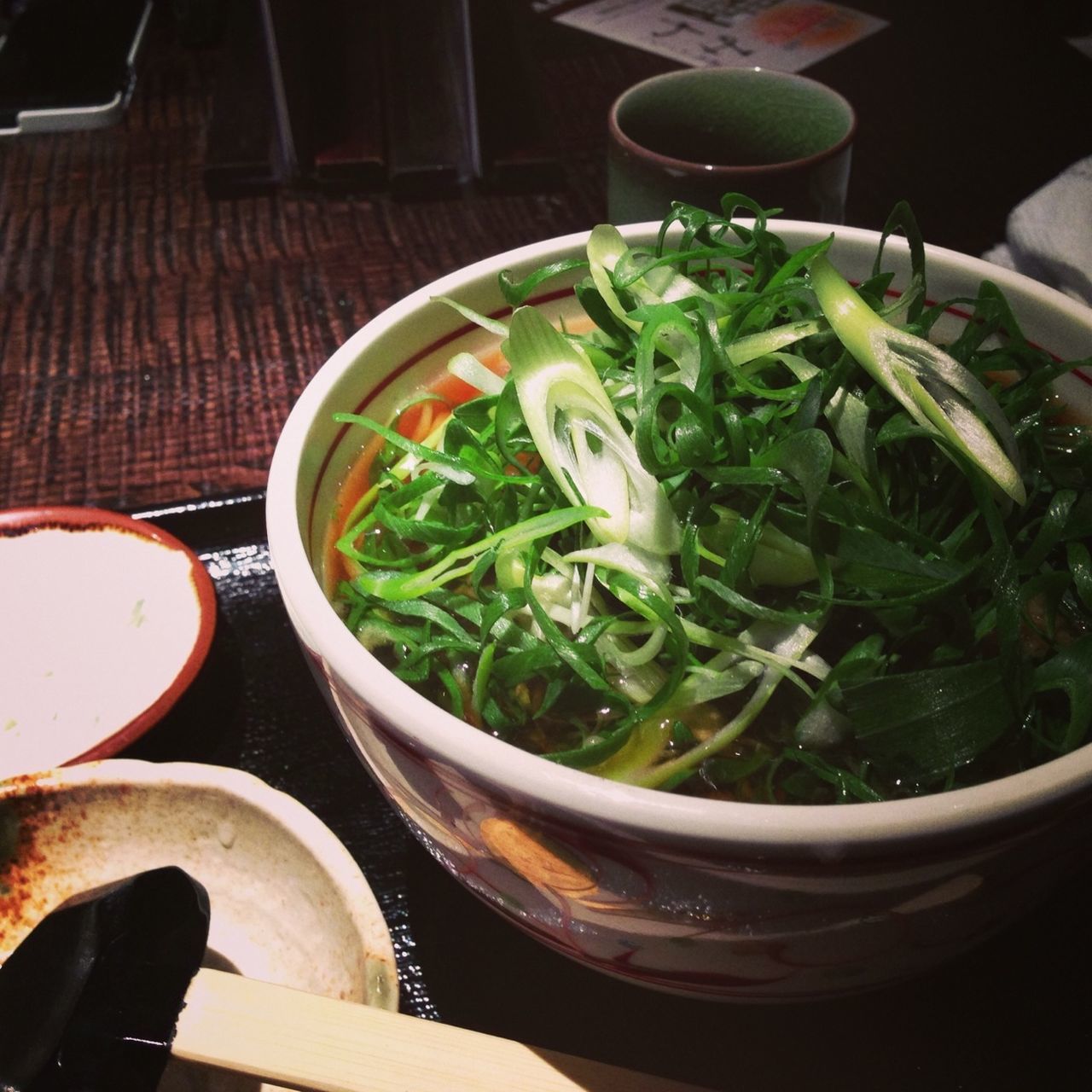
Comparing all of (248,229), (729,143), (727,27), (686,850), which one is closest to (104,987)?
(686,850)

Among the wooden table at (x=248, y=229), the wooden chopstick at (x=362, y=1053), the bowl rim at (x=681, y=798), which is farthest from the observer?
the wooden table at (x=248, y=229)

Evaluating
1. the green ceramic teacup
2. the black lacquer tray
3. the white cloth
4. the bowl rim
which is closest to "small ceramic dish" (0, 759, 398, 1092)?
the black lacquer tray

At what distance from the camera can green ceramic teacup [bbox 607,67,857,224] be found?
3.42ft

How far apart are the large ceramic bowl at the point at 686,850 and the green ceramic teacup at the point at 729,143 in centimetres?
58

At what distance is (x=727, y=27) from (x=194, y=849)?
2262 mm

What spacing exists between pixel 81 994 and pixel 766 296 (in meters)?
0.69

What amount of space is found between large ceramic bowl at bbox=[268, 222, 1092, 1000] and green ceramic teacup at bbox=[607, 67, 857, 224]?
0.58m

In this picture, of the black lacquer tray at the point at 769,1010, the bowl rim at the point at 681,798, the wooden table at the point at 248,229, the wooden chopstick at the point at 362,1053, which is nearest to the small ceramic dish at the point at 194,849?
the black lacquer tray at the point at 769,1010

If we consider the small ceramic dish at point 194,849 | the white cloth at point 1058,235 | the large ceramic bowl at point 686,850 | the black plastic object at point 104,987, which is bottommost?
the small ceramic dish at point 194,849

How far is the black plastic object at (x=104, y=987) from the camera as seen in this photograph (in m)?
0.63

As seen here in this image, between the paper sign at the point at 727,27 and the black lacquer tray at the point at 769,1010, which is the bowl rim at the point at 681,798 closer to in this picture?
the black lacquer tray at the point at 769,1010

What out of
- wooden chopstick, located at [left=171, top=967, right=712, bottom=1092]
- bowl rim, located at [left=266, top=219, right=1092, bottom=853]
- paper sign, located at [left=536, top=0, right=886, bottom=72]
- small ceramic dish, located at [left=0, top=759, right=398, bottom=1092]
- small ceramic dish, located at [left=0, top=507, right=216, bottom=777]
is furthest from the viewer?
paper sign, located at [left=536, top=0, right=886, bottom=72]

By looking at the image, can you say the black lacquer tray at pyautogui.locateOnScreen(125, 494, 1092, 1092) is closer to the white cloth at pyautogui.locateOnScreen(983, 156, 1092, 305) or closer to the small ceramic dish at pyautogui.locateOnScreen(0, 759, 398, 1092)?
the small ceramic dish at pyautogui.locateOnScreen(0, 759, 398, 1092)

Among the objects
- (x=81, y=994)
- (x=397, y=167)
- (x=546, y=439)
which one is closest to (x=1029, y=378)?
(x=546, y=439)
